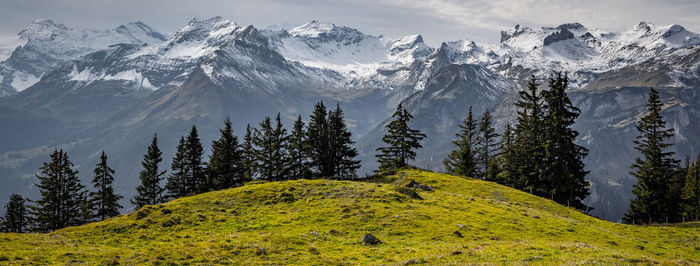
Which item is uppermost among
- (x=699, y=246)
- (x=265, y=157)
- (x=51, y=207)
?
(x=265, y=157)

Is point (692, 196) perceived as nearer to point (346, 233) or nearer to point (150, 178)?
point (346, 233)

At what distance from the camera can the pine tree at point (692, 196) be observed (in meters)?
72.6

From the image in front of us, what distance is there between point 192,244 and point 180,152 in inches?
2065

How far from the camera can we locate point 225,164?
78250 mm

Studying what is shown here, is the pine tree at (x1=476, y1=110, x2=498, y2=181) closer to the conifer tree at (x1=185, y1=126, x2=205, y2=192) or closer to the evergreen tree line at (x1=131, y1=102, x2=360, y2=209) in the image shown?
the evergreen tree line at (x1=131, y1=102, x2=360, y2=209)

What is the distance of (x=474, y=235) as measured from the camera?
117ft

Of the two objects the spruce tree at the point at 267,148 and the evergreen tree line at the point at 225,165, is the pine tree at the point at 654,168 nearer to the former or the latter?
the evergreen tree line at the point at 225,165

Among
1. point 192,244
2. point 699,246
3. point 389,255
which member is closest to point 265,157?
point 192,244

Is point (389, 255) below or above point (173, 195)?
below

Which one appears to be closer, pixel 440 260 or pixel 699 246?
pixel 440 260

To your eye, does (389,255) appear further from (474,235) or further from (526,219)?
(526,219)

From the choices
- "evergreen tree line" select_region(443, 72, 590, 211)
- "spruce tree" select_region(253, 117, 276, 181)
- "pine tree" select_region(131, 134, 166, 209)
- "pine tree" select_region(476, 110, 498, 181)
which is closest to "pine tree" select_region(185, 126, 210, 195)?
"pine tree" select_region(131, 134, 166, 209)

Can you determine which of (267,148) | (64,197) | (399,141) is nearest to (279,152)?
(267,148)

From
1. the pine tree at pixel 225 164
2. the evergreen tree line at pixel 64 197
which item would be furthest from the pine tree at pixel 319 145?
the evergreen tree line at pixel 64 197
